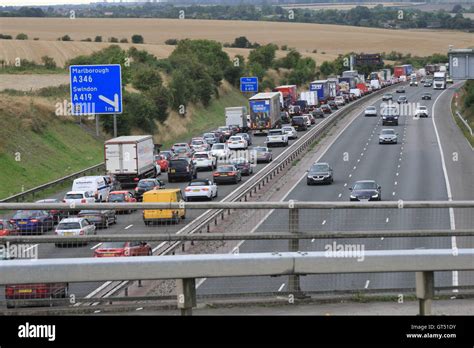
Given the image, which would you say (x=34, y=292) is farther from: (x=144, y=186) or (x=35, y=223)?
(x=144, y=186)

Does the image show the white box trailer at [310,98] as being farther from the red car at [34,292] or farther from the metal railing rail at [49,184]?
the red car at [34,292]

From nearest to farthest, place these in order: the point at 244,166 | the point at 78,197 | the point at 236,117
→ the point at 78,197 < the point at 244,166 < the point at 236,117

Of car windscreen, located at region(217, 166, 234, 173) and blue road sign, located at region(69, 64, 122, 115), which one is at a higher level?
blue road sign, located at region(69, 64, 122, 115)

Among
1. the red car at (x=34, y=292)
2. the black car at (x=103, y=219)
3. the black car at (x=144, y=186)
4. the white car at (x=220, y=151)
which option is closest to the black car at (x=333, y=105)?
the white car at (x=220, y=151)

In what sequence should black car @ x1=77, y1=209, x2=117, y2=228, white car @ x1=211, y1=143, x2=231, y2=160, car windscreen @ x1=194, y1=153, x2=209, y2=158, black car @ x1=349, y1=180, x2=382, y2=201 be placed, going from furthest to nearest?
white car @ x1=211, y1=143, x2=231, y2=160
car windscreen @ x1=194, y1=153, x2=209, y2=158
black car @ x1=349, y1=180, x2=382, y2=201
black car @ x1=77, y1=209, x2=117, y2=228

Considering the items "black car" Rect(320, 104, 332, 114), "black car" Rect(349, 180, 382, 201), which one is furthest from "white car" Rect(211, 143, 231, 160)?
"black car" Rect(320, 104, 332, 114)

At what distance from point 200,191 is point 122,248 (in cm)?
3785

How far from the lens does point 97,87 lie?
1906 inches

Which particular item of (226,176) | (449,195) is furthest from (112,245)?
(226,176)

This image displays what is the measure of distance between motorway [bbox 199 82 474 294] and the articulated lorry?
22.4 ft

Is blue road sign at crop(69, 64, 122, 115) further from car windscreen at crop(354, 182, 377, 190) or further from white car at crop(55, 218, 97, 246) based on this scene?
white car at crop(55, 218, 97, 246)

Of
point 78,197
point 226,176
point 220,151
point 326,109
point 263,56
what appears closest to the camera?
point 78,197

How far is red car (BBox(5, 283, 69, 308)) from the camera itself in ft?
25.0
